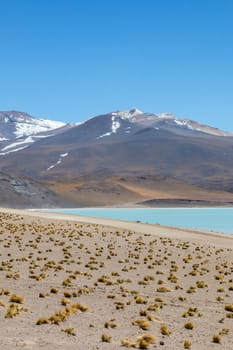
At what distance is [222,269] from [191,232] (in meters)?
26.1

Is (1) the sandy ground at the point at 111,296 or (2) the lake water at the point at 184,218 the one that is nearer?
(1) the sandy ground at the point at 111,296

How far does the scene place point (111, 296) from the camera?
699 inches

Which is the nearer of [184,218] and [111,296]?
[111,296]

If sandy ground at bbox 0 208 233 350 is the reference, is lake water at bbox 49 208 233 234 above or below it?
above

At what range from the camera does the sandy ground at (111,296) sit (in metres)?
12.5

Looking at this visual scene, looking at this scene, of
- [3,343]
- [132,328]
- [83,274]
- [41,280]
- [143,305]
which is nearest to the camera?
[3,343]

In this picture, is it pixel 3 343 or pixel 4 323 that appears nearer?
pixel 3 343

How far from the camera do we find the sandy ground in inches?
492

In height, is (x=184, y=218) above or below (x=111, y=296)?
above

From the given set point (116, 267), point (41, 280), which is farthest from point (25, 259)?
point (41, 280)

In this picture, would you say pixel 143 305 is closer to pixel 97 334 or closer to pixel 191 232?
pixel 97 334

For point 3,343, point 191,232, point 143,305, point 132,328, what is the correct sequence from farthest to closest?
point 191,232 → point 143,305 → point 132,328 → point 3,343

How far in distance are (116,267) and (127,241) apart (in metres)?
13.1

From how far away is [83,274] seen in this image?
22391mm
